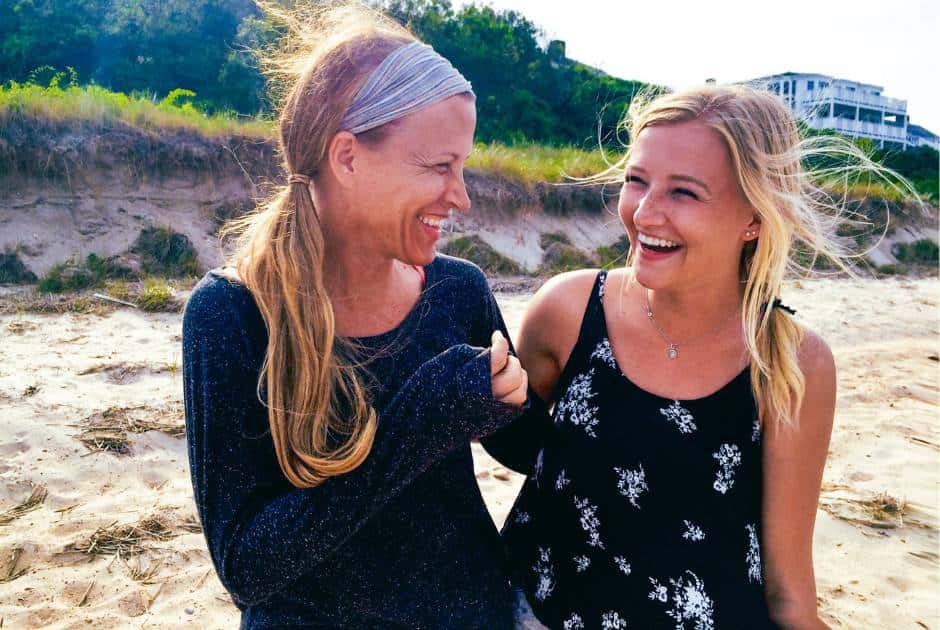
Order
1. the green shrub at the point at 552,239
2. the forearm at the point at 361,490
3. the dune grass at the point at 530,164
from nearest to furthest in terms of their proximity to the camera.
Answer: the forearm at the point at 361,490 → the green shrub at the point at 552,239 → the dune grass at the point at 530,164

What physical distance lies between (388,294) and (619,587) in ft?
3.16

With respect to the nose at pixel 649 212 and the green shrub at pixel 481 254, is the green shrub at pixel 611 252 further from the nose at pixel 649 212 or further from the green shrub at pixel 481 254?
the nose at pixel 649 212

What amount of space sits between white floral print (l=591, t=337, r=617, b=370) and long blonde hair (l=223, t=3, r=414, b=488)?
2.27ft

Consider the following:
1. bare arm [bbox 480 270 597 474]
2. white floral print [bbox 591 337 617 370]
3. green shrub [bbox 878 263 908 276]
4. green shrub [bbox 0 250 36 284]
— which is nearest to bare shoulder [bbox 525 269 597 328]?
bare arm [bbox 480 270 597 474]

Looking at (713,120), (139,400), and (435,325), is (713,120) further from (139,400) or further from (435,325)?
(139,400)

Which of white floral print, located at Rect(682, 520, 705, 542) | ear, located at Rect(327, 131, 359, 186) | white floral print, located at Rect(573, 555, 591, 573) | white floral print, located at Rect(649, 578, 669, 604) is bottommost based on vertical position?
white floral print, located at Rect(573, 555, 591, 573)

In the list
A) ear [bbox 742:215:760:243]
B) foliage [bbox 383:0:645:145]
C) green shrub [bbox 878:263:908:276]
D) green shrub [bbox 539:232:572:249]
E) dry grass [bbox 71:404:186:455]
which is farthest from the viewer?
foliage [bbox 383:0:645:145]

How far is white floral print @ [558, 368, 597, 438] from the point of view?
2.02 m

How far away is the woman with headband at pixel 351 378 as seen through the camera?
157 cm

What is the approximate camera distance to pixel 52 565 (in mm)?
3076

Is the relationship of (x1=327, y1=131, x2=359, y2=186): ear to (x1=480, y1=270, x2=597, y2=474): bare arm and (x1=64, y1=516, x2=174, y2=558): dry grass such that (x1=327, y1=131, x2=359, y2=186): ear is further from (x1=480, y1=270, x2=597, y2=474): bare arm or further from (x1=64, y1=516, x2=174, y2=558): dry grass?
(x1=64, y1=516, x2=174, y2=558): dry grass

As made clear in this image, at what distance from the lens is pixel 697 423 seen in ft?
6.43

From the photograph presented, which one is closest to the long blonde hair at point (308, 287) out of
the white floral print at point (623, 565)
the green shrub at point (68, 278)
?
the white floral print at point (623, 565)

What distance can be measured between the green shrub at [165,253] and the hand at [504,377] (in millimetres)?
8122
